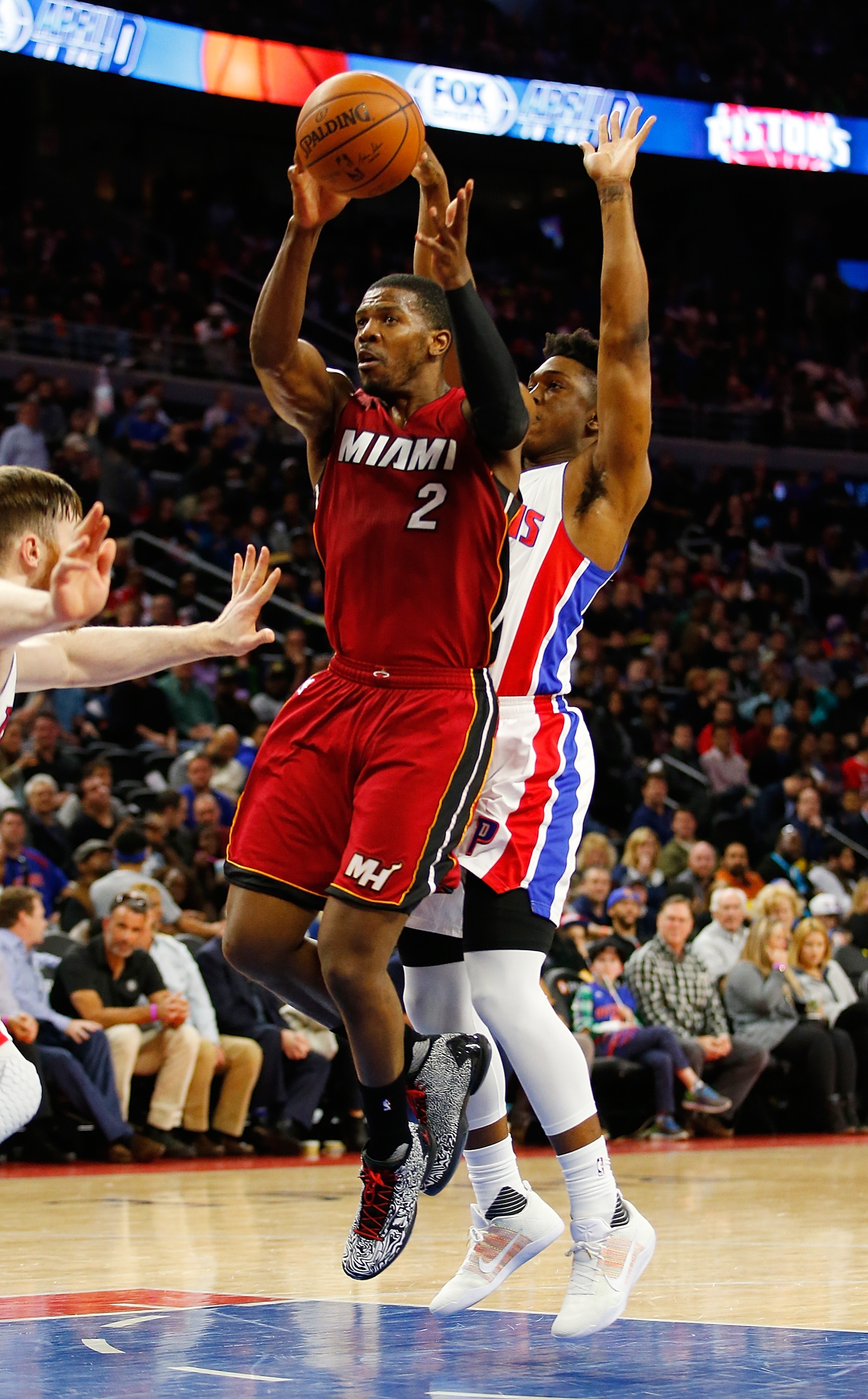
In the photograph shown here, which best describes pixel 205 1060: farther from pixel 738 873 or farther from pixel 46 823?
pixel 738 873

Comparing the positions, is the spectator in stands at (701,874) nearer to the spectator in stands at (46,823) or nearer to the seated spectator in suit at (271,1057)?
the seated spectator in suit at (271,1057)

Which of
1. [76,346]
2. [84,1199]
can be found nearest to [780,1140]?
[84,1199]

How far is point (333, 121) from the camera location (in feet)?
14.4

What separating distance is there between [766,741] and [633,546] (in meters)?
4.64

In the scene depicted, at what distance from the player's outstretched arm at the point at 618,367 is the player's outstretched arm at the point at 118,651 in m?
1.15

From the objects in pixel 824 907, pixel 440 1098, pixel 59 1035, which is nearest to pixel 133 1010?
pixel 59 1035

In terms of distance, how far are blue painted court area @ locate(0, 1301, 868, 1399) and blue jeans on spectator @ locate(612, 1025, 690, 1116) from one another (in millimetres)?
5818

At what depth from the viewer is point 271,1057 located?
9.80 m

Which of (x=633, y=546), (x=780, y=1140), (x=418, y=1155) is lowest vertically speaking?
(x=780, y=1140)

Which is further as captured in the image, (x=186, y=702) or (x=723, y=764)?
(x=723, y=764)

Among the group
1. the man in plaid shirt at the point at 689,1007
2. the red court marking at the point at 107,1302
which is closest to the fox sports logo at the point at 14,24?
the man in plaid shirt at the point at 689,1007

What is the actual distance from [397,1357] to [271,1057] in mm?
5770

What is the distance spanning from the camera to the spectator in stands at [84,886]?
10.1 meters

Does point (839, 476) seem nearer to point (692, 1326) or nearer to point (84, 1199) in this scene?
point (84, 1199)
